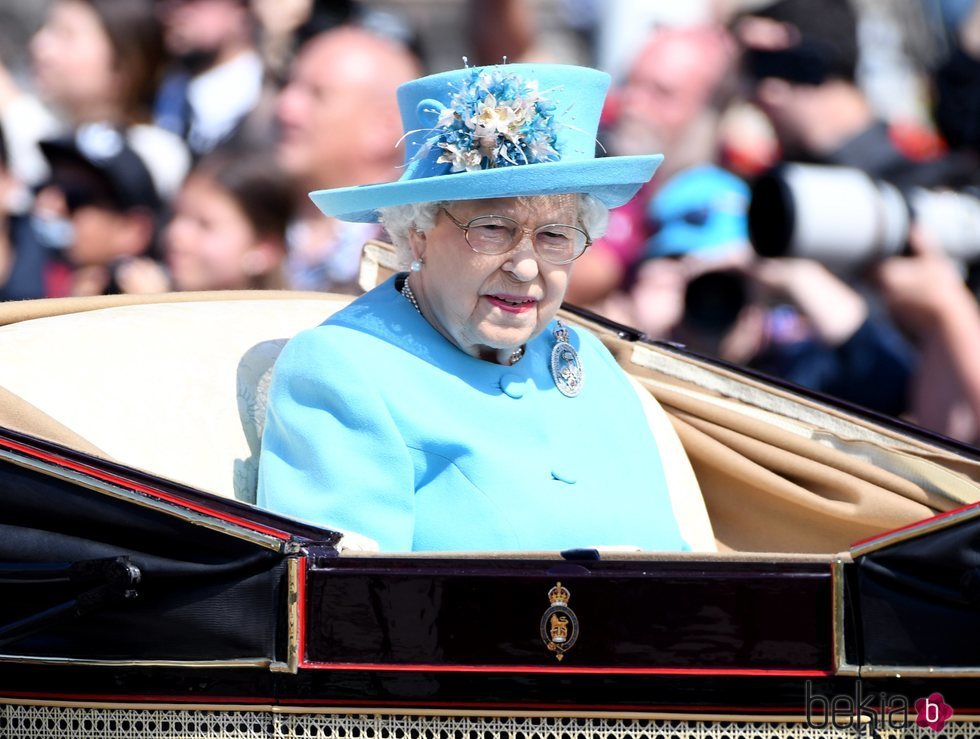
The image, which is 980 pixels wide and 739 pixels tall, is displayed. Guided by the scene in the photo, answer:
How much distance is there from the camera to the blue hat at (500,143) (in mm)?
2289

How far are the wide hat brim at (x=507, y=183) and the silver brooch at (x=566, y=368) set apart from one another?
354 mm

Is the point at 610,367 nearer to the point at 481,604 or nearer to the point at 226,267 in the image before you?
the point at 481,604

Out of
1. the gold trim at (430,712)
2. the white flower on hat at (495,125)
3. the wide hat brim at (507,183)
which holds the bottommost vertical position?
the gold trim at (430,712)

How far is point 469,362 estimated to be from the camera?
250 cm

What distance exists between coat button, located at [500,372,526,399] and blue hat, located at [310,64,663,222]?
0.33m

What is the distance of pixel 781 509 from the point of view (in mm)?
2766

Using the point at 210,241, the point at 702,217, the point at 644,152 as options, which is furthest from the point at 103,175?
the point at 702,217

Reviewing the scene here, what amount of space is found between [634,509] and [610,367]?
372 millimetres

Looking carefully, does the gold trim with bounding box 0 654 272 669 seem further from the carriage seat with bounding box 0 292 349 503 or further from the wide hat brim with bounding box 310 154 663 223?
the wide hat brim with bounding box 310 154 663 223

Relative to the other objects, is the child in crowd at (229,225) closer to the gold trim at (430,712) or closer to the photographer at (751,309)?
the photographer at (751,309)

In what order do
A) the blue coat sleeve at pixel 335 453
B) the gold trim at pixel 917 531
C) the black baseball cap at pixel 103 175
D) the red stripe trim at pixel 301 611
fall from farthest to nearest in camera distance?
1. the black baseball cap at pixel 103 175
2. the blue coat sleeve at pixel 335 453
3. the red stripe trim at pixel 301 611
4. the gold trim at pixel 917 531

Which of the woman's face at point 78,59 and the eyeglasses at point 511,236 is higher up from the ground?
the woman's face at point 78,59

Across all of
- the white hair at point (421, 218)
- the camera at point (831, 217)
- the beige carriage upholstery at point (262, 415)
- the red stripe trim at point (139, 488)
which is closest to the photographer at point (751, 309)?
the camera at point (831, 217)

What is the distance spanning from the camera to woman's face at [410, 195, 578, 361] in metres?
2.36
